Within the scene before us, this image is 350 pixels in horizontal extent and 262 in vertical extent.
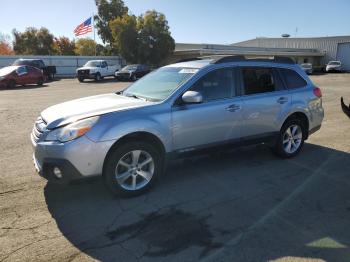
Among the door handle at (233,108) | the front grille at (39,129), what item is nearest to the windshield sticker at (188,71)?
the door handle at (233,108)

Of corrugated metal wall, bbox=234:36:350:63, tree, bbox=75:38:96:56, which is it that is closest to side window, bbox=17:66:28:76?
tree, bbox=75:38:96:56

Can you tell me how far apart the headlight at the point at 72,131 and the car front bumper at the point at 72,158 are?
2.3 inches

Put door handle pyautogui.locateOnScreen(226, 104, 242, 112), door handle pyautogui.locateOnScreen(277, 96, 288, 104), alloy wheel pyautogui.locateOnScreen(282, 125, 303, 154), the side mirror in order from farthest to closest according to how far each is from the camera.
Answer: alloy wheel pyautogui.locateOnScreen(282, 125, 303, 154)
door handle pyautogui.locateOnScreen(277, 96, 288, 104)
door handle pyautogui.locateOnScreen(226, 104, 242, 112)
the side mirror

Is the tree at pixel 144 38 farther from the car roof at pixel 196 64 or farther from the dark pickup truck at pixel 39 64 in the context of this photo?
the car roof at pixel 196 64

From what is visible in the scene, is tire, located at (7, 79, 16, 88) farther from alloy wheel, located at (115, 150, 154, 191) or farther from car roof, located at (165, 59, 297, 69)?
alloy wheel, located at (115, 150, 154, 191)

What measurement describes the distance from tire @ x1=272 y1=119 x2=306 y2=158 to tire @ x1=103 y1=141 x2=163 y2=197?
Answer: 8.28ft

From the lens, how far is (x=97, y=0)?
54656 mm

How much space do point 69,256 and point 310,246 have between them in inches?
93.5

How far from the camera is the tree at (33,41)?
6531cm

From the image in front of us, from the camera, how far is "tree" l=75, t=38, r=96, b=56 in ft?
218

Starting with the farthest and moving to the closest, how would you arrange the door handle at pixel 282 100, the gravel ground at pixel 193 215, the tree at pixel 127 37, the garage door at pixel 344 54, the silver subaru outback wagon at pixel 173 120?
the garage door at pixel 344 54, the tree at pixel 127 37, the door handle at pixel 282 100, the silver subaru outback wagon at pixel 173 120, the gravel ground at pixel 193 215

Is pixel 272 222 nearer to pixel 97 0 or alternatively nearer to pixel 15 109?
pixel 15 109

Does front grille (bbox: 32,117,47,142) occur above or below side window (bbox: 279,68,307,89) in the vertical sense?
below

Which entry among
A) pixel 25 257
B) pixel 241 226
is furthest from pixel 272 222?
pixel 25 257
